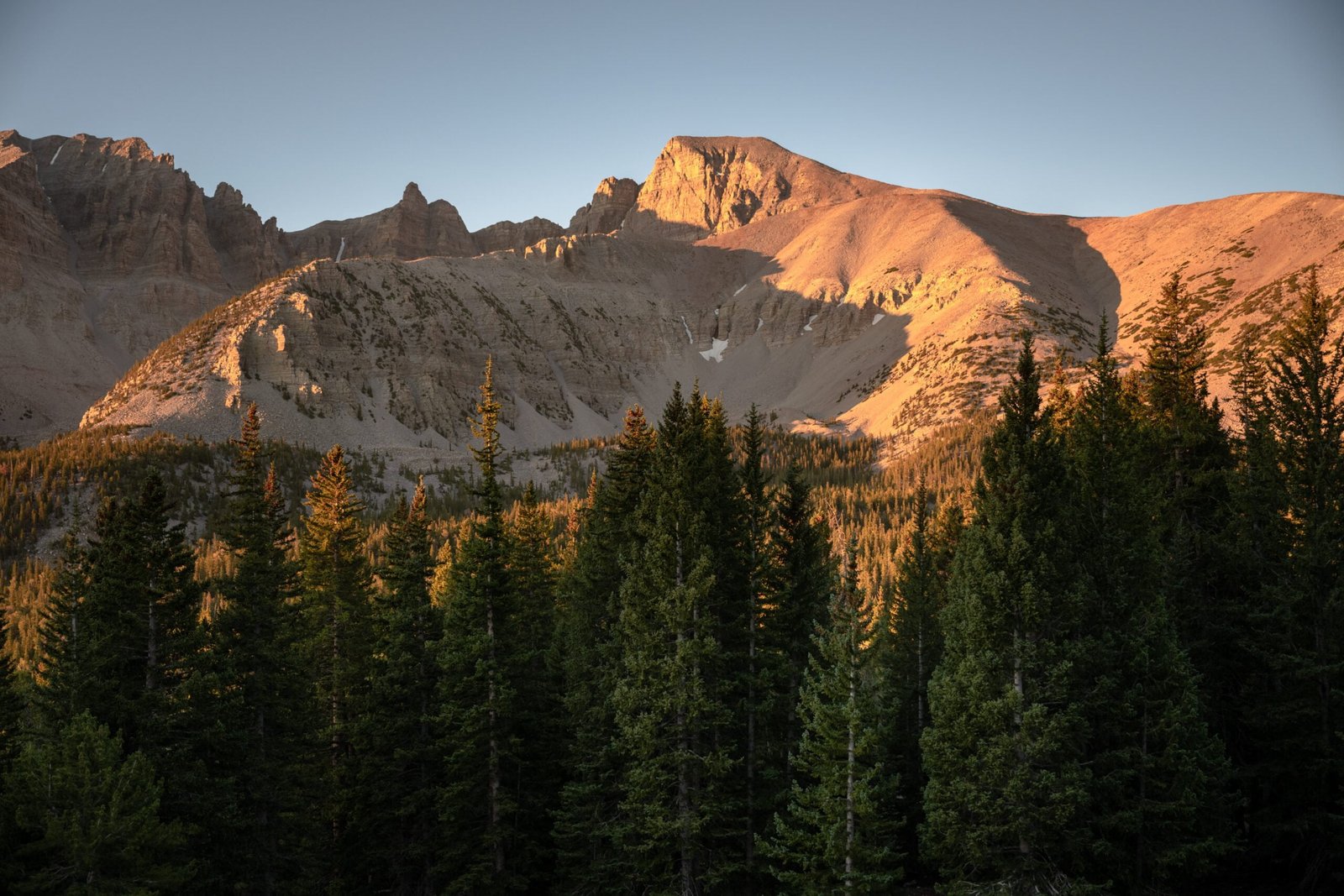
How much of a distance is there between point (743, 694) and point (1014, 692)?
35.6 ft

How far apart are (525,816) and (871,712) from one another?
15.8 metres

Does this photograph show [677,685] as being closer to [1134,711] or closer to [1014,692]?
[1014,692]

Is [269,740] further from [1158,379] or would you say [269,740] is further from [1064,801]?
[1158,379]

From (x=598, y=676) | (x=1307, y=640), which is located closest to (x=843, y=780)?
(x=598, y=676)

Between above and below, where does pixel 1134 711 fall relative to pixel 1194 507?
below

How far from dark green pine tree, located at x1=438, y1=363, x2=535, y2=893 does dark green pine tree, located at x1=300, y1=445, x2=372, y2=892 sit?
219 inches

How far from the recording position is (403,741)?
34.7 meters

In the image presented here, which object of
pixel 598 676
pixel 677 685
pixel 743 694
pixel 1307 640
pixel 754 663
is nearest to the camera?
pixel 677 685

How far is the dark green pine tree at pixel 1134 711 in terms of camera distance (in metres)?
25.1

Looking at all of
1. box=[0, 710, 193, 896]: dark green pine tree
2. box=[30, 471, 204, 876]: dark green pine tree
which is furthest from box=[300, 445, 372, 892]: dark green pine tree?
box=[0, 710, 193, 896]: dark green pine tree

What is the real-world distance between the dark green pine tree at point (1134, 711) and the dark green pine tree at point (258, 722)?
26.1m

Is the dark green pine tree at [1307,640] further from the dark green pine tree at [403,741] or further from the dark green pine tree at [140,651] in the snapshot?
the dark green pine tree at [140,651]

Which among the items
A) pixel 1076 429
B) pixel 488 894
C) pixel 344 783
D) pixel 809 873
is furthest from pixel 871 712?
pixel 344 783

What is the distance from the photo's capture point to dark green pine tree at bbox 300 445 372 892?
119ft
